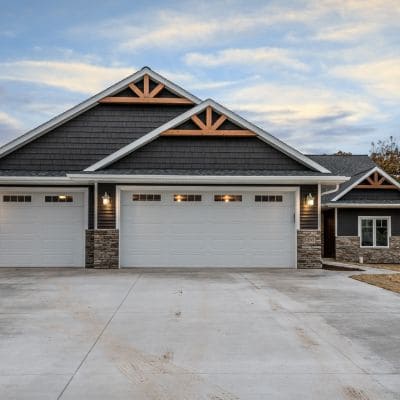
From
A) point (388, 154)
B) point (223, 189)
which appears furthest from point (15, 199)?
point (388, 154)

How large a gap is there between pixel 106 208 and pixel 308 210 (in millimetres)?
6560

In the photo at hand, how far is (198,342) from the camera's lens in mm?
6188

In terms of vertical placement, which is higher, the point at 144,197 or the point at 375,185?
the point at 375,185

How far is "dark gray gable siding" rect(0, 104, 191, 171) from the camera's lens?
16.8 m

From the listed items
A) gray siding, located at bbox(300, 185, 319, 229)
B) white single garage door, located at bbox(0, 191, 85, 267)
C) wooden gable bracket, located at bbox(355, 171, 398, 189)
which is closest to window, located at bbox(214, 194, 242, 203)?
gray siding, located at bbox(300, 185, 319, 229)

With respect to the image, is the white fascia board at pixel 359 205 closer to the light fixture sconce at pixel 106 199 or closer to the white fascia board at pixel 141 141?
the white fascia board at pixel 141 141

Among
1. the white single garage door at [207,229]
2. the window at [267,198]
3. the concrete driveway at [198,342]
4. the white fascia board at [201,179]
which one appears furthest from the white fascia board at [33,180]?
the window at [267,198]

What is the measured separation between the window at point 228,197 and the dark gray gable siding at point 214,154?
91cm

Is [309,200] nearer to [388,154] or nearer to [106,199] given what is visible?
[106,199]

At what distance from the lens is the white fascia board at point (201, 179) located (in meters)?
14.8

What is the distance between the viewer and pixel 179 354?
562 cm

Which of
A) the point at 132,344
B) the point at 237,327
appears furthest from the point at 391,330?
the point at 132,344

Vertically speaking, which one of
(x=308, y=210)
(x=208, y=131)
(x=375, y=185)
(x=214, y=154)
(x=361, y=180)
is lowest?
(x=308, y=210)

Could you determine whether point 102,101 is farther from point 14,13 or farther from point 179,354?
point 179,354
